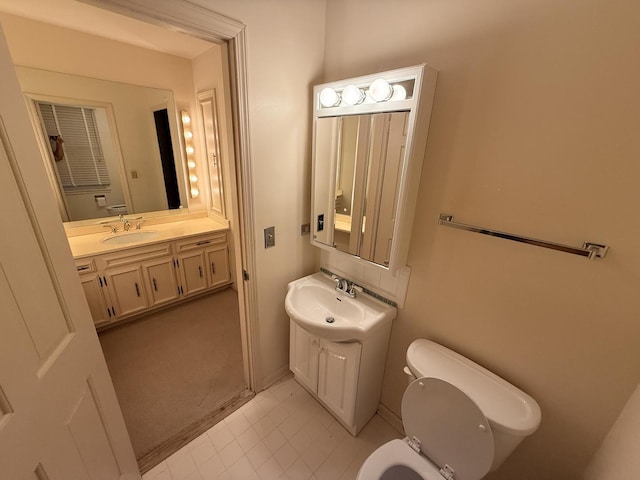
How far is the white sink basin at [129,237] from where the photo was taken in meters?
2.31

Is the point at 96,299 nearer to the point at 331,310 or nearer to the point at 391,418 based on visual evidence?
the point at 331,310

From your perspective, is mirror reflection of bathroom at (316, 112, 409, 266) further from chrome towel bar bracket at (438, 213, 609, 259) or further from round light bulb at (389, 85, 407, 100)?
chrome towel bar bracket at (438, 213, 609, 259)

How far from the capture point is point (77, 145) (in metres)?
2.18

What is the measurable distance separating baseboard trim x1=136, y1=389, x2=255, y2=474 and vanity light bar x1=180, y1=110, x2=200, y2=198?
2.16 meters

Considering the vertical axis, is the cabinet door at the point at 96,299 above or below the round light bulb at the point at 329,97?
below

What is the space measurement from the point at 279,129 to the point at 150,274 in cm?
194

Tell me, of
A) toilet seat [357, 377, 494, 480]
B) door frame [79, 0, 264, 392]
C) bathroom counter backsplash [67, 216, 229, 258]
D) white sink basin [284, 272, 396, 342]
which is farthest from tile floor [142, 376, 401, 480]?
bathroom counter backsplash [67, 216, 229, 258]

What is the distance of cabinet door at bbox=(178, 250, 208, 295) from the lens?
2578 millimetres

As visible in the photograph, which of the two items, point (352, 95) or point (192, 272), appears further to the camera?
point (192, 272)

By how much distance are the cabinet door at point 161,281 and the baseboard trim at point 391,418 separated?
85.5 inches

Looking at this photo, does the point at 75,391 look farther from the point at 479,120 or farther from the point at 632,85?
the point at 632,85

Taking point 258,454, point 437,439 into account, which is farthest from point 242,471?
point 437,439

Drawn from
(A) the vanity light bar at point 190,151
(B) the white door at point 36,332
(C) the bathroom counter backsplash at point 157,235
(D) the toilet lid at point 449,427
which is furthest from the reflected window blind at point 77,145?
(D) the toilet lid at point 449,427

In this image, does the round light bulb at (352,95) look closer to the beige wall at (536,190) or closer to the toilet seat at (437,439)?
the beige wall at (536,190)
